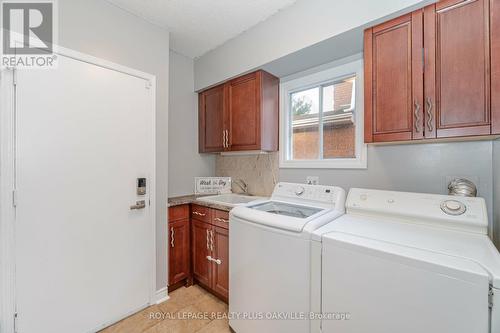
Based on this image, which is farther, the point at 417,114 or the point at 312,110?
the point at 312,110

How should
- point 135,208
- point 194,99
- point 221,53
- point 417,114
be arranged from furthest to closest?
point 194,99 → point 221,53 → point 135,208 → point 417,114

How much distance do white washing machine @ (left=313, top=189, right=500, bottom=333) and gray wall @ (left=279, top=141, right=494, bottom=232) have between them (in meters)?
0.27

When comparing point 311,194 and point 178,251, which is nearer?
point 311,194

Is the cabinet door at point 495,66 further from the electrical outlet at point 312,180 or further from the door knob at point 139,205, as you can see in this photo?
the door knob at point 139,205

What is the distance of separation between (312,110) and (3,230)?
2.56 m

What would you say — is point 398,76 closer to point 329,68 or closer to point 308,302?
point 329,68

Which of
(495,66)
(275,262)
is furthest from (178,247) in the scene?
(495,66)

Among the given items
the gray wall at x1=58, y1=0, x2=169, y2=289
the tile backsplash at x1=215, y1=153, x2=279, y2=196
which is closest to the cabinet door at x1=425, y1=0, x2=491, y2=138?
the tile backsplash at x1=215, y1=153, x2=279, y2=196

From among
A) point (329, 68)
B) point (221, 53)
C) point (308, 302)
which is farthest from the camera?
point (221, 53)

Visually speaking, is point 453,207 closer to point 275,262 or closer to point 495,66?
point 495,66

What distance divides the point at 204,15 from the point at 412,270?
233 cm

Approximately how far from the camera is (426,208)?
4.17ft

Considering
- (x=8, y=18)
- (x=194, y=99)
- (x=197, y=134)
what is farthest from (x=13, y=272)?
(x=194, y=99)

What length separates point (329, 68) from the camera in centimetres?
200
